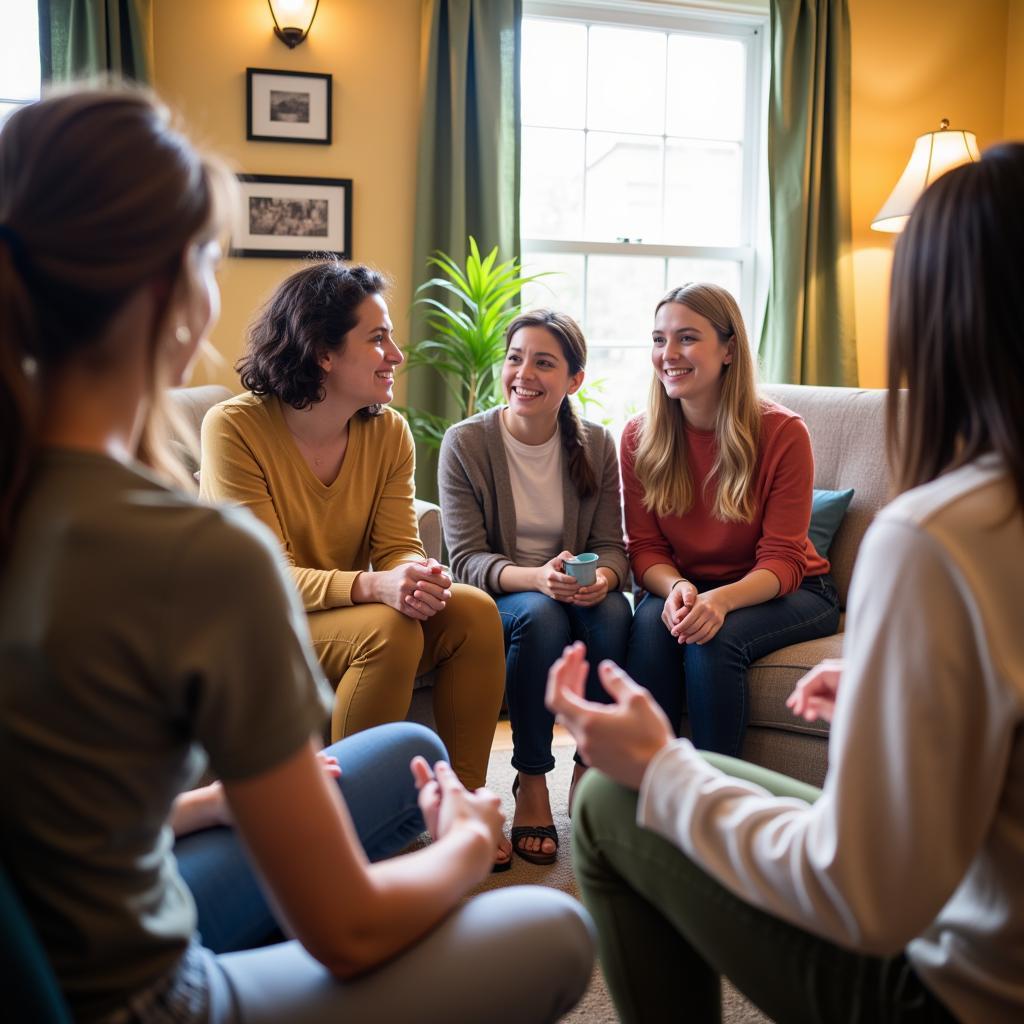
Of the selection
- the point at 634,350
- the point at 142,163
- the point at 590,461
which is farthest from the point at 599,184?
the point at 142,163

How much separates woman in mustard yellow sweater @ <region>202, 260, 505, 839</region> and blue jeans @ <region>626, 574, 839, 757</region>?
1.17 ft

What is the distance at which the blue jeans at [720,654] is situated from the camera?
2.15m

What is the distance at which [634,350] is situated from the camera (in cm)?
427

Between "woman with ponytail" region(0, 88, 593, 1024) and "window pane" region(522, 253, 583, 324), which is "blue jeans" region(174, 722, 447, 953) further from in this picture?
"window pane" region(522, 253, 583, 324)

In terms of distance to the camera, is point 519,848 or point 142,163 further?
point 519,848

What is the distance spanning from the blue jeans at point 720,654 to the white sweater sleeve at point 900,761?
1.36 metres

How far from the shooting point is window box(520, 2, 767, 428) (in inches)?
160

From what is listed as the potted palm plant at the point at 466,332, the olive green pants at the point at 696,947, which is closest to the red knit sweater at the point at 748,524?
the potted palm plant at the point at 466,332

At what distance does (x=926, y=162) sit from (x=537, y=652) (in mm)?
2750

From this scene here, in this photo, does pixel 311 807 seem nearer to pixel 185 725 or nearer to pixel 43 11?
pixel 185 725

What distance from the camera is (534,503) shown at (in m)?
2.56

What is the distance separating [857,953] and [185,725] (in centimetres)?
59

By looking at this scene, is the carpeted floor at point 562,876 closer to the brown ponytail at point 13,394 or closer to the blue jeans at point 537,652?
the blue jeans at point 537,652

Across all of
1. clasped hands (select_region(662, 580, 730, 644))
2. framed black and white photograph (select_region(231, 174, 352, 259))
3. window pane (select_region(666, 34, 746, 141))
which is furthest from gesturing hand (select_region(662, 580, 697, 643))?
window pane (select_region(666, 34, 746, 141))
